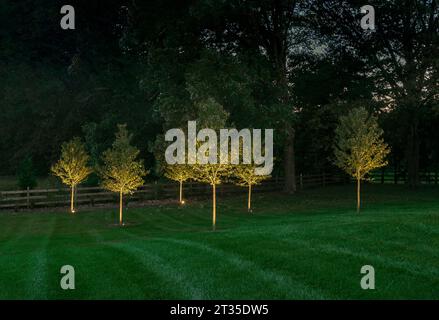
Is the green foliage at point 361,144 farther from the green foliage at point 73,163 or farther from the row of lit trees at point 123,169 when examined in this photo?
the green foliage at point 73,163

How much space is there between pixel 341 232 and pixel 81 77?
39.8 metres

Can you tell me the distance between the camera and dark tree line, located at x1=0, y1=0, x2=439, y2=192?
34.8 meters

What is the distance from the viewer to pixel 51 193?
33094 mm

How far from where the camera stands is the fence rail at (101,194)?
3203 centimetres

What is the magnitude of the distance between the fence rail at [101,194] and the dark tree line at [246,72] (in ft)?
10.2

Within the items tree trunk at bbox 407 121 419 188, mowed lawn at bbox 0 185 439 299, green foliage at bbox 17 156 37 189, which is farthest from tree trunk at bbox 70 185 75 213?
tree trunk at bbox 407 121 419 188

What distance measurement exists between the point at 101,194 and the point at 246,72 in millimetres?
12471

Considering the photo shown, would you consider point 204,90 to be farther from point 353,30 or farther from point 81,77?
point 81,77

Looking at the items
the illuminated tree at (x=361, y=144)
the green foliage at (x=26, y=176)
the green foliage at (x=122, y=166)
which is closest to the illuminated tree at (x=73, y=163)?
the green foliage at (x=122, y=166)

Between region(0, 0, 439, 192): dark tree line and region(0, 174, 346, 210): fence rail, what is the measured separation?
3120 mm

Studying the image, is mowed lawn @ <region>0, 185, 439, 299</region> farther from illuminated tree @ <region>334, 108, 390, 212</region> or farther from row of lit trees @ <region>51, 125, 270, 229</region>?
illuminated tree @ <region>334, 108, 390, 212</region>

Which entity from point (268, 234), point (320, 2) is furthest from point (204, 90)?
point (268, 234)
